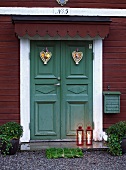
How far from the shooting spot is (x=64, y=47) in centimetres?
783

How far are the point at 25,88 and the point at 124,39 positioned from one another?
221cm

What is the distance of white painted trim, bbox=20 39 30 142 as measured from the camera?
25.2ft

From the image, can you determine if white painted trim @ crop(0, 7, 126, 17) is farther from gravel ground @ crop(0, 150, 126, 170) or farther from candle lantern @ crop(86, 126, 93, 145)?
gravel ground @ crop(0, 150, 126, 170)

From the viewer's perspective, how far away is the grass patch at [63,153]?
22.4 feet

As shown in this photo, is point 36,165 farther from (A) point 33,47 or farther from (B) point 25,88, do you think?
(A) point 33,47

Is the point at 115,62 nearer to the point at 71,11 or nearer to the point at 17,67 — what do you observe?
the point at 71,11

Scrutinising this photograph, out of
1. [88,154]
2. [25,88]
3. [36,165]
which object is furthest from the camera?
[25,88]

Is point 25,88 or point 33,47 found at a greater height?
point 33,47

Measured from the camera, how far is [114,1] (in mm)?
7828

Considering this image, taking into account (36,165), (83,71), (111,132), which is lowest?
(36,165)

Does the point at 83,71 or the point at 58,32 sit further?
the point at 83,71

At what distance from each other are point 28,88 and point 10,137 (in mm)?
1180

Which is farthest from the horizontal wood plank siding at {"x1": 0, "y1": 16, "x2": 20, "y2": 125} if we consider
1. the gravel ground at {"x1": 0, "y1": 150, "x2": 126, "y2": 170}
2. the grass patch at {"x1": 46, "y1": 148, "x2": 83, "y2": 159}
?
the grass patch at {"x1": 46, "y1": 148, "x2": 83, "y2": 159}

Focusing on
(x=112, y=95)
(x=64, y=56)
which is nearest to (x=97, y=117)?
(x=112, y=95)
